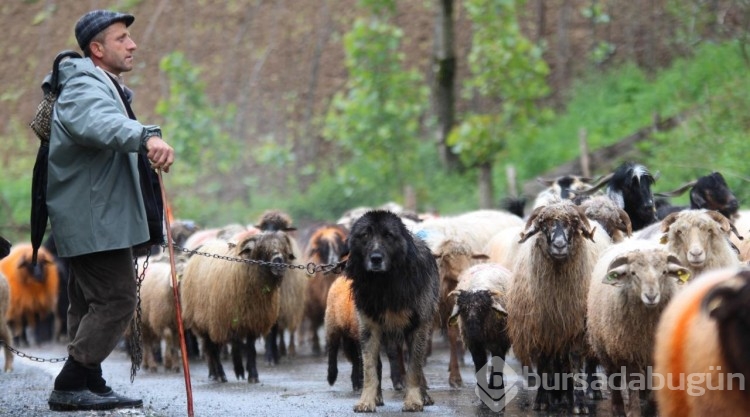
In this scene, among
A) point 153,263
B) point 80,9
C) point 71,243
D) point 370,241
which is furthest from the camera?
point 80,9

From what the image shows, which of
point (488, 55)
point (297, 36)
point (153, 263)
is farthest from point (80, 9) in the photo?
point (153, 263)

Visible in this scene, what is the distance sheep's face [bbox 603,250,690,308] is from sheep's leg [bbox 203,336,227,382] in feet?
15.3

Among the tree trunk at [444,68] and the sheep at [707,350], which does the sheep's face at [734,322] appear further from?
the tree trunk at [444,68]

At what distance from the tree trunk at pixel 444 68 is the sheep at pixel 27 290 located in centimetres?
1080

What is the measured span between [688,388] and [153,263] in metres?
9.12

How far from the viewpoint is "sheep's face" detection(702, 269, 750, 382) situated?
4930 millimetres

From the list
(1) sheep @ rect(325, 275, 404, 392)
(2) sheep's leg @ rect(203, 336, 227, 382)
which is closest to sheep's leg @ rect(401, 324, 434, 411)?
(1) sheep @ rect(325, 275, 404, 392)

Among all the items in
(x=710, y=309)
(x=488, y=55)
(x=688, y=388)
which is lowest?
(x=688, y=388)

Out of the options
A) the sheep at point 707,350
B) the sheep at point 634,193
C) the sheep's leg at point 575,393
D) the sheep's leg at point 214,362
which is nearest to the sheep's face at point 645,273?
the sheep's leg at point 575,393

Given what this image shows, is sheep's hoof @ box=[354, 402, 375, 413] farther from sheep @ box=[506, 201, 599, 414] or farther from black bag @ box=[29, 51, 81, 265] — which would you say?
black bag @ box=[29, 51, 81, 265]

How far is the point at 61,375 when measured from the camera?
7250mm

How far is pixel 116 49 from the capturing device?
288 inches

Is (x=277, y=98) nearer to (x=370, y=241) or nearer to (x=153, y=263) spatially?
(x=153, y=263)

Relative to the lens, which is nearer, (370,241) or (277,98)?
(370,241)
